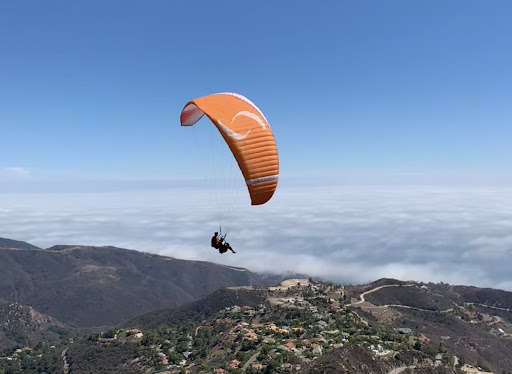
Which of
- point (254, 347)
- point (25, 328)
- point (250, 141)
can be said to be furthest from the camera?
point (25, 328)

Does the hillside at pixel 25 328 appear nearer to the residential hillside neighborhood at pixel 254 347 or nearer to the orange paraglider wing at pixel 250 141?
the residential hillside neighborhood at pixel 254 347

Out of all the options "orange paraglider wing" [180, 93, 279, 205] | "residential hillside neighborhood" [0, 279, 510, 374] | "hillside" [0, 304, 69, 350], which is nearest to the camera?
"orange paraglider wing" [180, 93, 279, 205]

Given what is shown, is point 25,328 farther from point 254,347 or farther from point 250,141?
point 250,141

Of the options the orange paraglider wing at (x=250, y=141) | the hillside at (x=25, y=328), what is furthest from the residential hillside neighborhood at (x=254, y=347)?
the orange paraglider wing at (x=250, y=141)

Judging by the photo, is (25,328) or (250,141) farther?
(25,328)

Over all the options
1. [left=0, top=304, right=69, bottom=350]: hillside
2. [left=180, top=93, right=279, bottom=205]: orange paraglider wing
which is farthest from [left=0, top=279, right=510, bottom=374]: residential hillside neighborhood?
[left=180, top=93, right=279, bottom=205]: orange paraglider wing

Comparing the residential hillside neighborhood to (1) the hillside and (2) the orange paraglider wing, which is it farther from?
(2) the orange paraglider wing

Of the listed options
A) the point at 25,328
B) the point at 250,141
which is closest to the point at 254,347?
the point at 250,141
